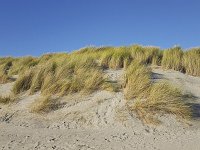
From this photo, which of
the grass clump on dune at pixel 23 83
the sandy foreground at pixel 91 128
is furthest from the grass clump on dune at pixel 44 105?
the grass clump on dune at pixel 23 83

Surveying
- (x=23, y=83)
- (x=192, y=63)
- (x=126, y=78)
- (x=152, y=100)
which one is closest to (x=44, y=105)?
(x=23, y=83)

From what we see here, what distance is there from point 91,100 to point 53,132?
1.73 metres

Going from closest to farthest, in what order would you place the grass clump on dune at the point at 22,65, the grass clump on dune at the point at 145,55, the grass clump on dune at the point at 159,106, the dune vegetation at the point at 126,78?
the grass clump on dune at the point at 159,106
the dune vegetation at the point at 126,78
the grass clump on dune at the point at 145,55
the grass clump on dune at the point at 22,65

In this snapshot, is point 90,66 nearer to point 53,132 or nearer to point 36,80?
point 36,80

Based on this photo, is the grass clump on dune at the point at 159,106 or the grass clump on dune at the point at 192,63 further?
the grass clump on dune at the point at 192,63

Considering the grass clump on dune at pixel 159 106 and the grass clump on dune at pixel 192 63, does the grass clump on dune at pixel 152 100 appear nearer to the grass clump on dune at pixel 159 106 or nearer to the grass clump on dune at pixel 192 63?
the grass clump on dune at pixel 159 106

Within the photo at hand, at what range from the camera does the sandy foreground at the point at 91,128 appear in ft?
25.9

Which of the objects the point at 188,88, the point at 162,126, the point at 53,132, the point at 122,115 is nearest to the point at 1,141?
the point at 53,132

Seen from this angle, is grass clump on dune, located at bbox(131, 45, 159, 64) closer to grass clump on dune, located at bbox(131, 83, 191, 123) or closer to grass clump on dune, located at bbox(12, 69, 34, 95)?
grass clump on dune, located at bbox(131, 83, 191, 123)

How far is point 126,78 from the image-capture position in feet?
34.8

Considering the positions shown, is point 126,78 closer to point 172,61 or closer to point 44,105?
point 44,105

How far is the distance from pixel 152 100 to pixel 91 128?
153 centimetres

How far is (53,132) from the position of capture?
848 cm

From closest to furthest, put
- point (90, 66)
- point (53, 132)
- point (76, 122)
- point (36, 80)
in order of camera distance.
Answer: point (53, 132)
point (76, 122)
point (36, 80)
point (90, 66)
